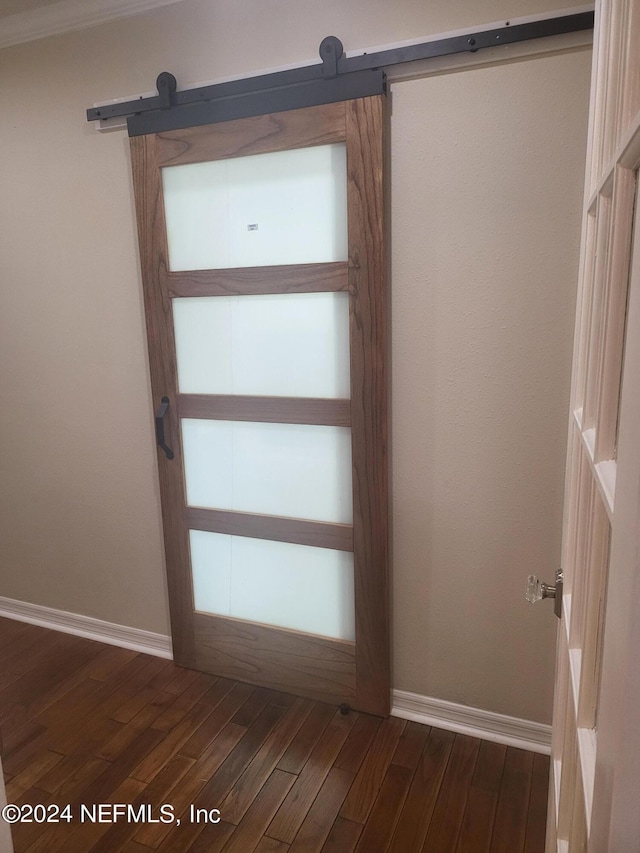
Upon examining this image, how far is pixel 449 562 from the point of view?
1943 millimetres

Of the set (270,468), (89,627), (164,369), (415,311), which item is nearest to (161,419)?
(164,369)

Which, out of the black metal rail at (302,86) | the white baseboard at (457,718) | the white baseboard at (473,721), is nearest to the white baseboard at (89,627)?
the white baseboard at (457,718)

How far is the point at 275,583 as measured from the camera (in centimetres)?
222

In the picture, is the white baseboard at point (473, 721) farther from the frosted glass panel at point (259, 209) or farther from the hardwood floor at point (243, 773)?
the frosted glass panel at point (259, 209)

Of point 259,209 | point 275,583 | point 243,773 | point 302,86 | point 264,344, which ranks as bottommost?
point 243,773

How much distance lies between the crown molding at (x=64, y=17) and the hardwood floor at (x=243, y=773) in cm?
246

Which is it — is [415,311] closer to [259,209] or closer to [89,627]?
[259,209]

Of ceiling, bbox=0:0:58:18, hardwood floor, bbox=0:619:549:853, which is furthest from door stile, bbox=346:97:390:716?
ceiling, bbox=0:0:58:18

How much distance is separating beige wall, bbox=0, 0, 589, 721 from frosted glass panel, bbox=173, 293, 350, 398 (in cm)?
20

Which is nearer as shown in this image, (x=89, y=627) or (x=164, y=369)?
(x=164, y=369)

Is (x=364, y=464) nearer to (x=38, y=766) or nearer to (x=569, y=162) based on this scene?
(x=569, y=162)

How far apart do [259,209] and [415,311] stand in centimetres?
63

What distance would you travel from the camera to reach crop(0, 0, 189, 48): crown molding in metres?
1.96

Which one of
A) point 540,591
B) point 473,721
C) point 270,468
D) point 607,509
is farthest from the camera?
point 270,468
